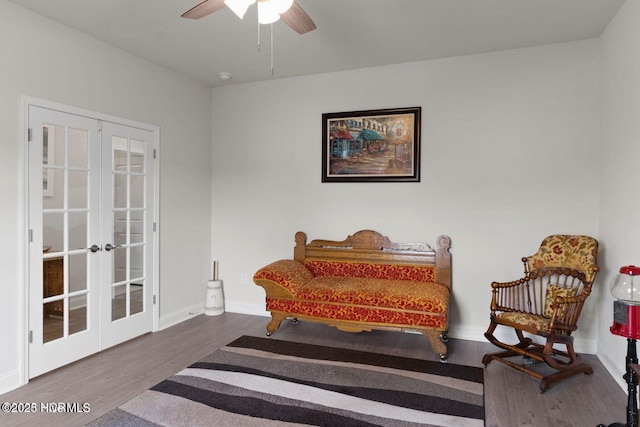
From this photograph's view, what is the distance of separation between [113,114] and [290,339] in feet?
8.82

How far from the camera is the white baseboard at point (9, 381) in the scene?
2698 mm

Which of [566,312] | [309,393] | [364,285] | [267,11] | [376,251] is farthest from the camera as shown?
[376,251]

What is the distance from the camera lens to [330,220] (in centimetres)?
434

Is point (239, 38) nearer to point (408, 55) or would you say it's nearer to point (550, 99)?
point (408, 55)

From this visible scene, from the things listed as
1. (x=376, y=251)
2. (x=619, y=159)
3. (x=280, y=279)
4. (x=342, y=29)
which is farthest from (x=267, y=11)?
(x=619, y=159)

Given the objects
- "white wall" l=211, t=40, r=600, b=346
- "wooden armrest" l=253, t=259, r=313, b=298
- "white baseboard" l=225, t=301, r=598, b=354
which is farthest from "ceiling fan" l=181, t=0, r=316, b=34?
"white baseboard" l=225, t=301, r=598, b=354

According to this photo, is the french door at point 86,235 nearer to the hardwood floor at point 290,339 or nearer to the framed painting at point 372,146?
the hardwood floor at point 290,339

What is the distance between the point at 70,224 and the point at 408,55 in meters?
3.41

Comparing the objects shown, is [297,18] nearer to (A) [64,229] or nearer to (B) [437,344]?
(A) [64,229]

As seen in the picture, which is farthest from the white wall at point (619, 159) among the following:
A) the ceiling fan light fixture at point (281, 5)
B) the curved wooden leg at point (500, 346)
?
the ceiling fan light fixture at point (281, 5)

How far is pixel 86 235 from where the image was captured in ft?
10.9

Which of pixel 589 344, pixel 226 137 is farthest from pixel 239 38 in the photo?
pixel 589 344

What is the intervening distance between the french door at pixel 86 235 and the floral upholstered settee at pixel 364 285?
1.28 meters

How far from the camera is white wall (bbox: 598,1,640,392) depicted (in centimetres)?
263
